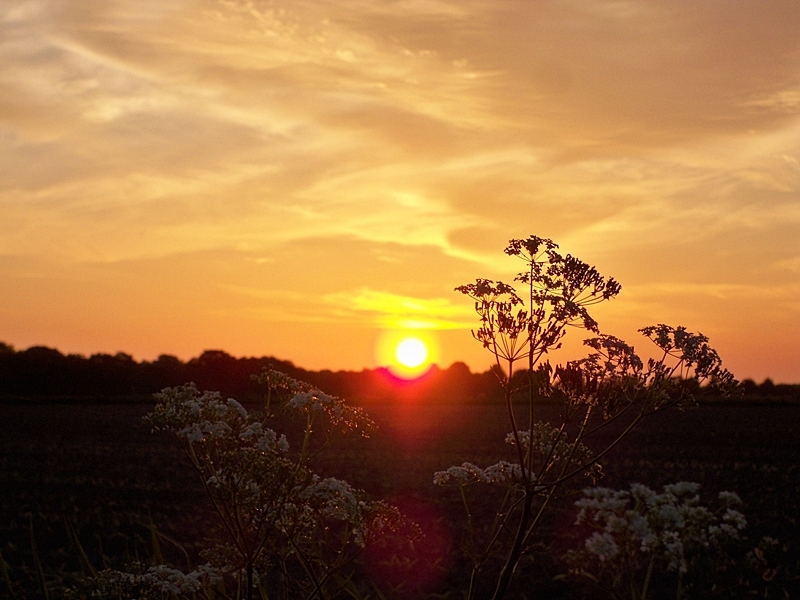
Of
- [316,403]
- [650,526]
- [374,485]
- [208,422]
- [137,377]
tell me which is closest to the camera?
[650,526]

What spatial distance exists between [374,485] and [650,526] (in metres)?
19.4

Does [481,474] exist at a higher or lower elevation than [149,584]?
higher

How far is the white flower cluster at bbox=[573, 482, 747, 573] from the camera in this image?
136 inches

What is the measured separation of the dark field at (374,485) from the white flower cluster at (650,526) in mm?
3436

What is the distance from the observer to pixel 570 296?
5.62 meters

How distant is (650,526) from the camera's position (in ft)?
11.8

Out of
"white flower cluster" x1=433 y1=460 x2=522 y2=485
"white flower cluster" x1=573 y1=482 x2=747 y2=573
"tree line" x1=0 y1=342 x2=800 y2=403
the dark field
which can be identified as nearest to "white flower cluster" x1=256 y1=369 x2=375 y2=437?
"white flower cluster" x1=433 y1=460 x2=522 y2=485

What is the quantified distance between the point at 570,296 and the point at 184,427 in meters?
2.61

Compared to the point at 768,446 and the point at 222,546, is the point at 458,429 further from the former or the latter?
the point at 222,546

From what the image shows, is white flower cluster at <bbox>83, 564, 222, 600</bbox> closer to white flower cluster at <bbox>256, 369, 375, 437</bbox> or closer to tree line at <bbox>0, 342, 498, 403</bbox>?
white flower cluster at <bbox>256, 369, 375, 437</bbox>

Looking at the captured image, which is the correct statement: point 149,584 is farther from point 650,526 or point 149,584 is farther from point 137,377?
point 137,377

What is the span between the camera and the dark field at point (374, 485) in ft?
44.3

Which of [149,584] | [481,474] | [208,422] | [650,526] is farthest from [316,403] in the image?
[650,526]

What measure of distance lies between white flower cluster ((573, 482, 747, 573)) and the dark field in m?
3.44
